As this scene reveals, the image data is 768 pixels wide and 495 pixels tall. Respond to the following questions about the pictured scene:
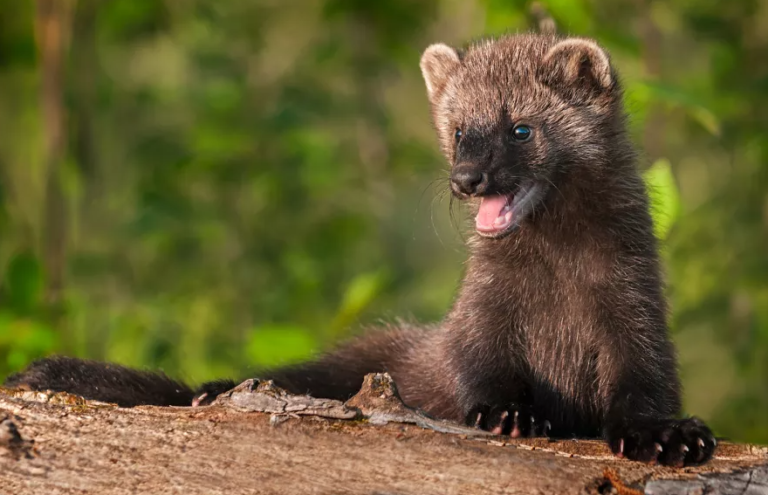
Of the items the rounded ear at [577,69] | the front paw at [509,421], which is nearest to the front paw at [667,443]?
the front paw at [509,421]

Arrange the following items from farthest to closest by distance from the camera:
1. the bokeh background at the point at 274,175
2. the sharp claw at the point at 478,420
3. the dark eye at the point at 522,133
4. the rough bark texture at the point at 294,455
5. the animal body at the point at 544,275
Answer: the bokeh background at the point at 274,175 → the dark eye at the point at 522,133 → the animal body at the point at 544,275 → the sharp claw at the point at 478,420 → the rough bark texture at the point at 294,455

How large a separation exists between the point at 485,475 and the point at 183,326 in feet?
22.8

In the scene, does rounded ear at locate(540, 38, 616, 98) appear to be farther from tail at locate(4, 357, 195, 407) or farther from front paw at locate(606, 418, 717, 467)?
tail at locate(4, 357, 195, 407)

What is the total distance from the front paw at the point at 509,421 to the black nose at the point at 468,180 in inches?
51.5

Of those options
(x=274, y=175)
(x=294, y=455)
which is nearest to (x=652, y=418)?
(x=294, y=455)

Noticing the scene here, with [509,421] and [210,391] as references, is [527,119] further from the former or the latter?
[210,391]

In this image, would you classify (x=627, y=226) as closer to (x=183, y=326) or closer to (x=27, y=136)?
(x=183, y=326)

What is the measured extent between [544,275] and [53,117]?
636 centimetres

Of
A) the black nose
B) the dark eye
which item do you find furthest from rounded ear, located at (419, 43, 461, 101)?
the black nose

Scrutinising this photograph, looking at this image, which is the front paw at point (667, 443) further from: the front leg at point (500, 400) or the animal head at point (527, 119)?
the animal head at point (527, 119)

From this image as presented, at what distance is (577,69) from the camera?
654 cm

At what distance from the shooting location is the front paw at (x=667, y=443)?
4.71 m

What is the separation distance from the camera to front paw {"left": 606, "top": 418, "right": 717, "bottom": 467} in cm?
471

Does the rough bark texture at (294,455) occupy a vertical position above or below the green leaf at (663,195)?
below
